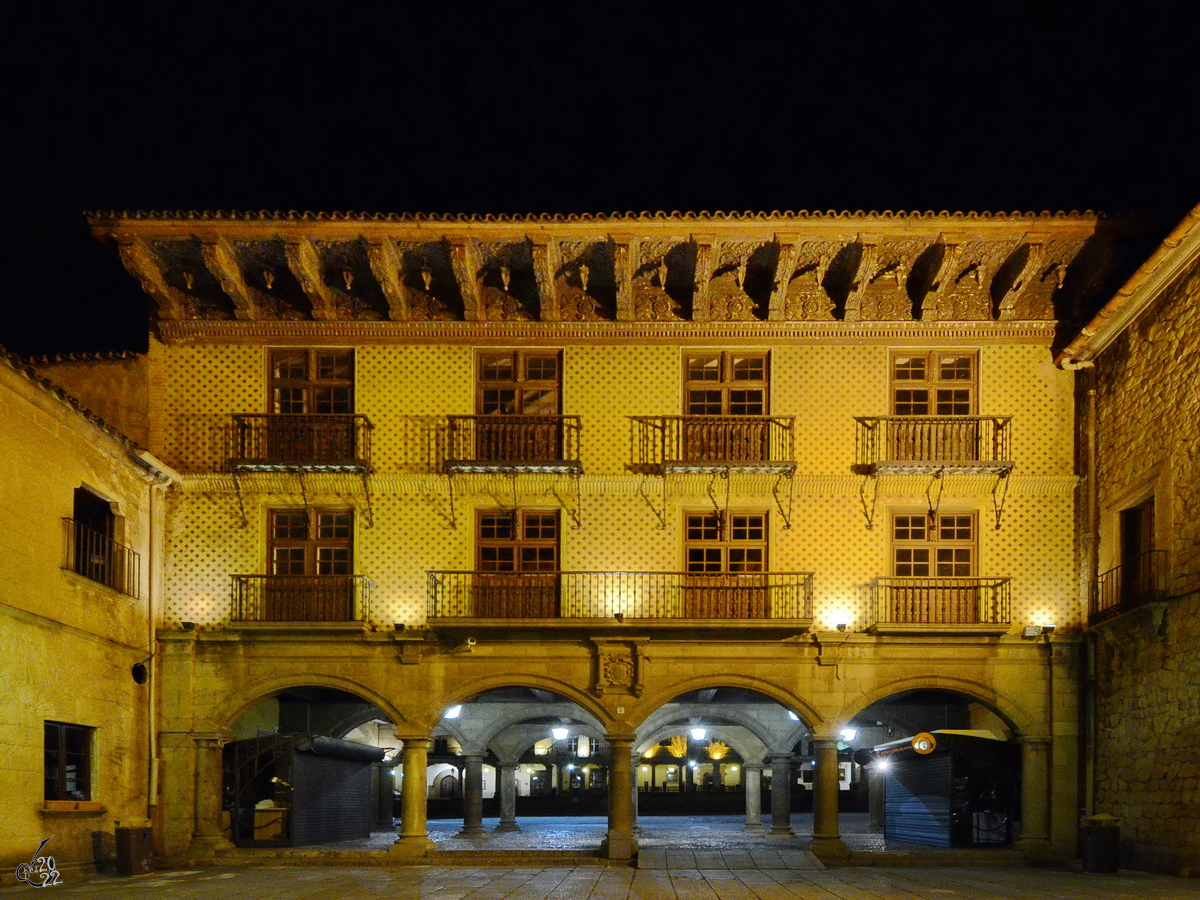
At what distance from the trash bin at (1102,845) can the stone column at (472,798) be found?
1286 centimetres

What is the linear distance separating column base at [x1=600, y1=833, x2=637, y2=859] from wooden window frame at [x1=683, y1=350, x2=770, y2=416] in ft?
23.9

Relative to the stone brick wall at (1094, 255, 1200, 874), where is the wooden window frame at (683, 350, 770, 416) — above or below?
above

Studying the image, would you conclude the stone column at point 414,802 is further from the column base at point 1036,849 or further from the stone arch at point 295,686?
the column base at point 1036,849

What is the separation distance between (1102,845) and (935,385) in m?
7.81

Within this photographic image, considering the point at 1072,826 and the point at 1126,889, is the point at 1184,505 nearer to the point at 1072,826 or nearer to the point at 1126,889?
the point at 1126,889

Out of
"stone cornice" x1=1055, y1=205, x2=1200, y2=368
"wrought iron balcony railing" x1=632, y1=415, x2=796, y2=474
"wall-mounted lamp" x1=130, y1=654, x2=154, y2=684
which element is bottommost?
"wall-mounted lamp" x1=130, y1=654, x2=154, y2=684

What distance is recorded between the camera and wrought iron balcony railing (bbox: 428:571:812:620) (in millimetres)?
19656

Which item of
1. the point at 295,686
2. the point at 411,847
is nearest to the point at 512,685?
the point at 411,847

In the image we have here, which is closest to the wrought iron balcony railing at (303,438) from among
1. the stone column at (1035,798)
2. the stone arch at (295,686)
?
the stone arch at (295,686)

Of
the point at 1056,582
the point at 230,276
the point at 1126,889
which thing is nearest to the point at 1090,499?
the point at 1056,582

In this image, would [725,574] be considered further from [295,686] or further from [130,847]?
[130,847]

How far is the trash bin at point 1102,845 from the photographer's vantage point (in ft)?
55.6

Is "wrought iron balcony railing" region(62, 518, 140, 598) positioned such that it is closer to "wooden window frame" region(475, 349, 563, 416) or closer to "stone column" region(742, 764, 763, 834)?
"wooden window frame" region(475, 349, 563, 416)

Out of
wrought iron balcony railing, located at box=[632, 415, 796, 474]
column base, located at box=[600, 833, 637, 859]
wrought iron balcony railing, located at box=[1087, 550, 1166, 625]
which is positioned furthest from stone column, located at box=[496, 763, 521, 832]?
wrought iron balcony railing, located at box=[1087, 550, 1166, 625]
